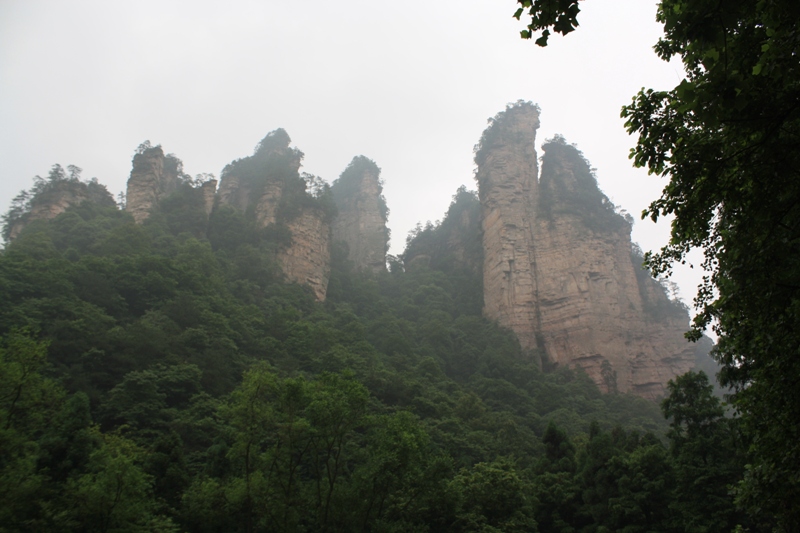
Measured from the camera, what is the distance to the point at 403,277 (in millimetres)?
58406

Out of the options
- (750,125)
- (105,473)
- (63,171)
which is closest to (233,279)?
(63,171)

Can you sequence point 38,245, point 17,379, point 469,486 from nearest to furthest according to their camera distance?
point 17,379, point 469,486, point 38,245

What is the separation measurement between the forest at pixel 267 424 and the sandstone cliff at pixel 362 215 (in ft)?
73.0

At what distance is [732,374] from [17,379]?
14944mm

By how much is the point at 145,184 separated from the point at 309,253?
14500 millimetres

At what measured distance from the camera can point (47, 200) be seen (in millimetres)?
41438

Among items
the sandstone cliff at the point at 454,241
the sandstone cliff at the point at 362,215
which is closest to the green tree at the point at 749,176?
the sandstone cliff at the point at 454,241

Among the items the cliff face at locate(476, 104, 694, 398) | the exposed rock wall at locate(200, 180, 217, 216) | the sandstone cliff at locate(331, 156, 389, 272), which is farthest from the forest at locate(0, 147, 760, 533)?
the sandstone cliff at locate(331, 156, 389, 272)

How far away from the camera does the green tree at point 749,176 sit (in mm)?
4117

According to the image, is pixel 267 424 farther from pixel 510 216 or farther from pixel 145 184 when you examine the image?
pixel 510 216

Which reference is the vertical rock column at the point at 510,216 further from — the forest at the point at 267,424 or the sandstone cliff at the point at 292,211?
the sandstone cliff at the point at 292,211

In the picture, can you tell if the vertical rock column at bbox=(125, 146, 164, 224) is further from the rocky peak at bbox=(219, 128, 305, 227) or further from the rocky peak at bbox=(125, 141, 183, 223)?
the rocky peak at bbox=(219, 128, 305, 227)

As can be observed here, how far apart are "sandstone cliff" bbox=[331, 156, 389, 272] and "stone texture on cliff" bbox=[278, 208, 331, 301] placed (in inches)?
419

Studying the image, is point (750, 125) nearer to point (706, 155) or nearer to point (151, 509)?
point (706, 155)
